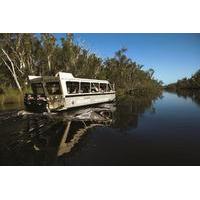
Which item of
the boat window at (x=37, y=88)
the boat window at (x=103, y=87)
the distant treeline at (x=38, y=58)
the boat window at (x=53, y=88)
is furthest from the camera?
the distant treeline at (x=38, y=58)

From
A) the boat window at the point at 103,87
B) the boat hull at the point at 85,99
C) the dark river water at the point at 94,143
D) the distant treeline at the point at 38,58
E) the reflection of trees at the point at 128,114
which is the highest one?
the distant treeline at the point at 38,58

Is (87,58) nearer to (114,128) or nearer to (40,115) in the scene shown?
(40,115)

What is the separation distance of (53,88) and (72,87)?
1.43 meters

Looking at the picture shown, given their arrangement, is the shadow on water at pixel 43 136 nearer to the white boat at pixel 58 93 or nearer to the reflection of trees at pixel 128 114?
the reflection of trees at pixel 128 114

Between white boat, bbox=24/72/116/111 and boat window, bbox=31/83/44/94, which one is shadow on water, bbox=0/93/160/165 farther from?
boat window, bbox=31/83/44/94

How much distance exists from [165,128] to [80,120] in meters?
4.74

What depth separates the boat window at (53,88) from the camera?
1686cm

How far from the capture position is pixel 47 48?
33.8m

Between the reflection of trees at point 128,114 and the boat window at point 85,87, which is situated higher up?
the boat window at point 85,87

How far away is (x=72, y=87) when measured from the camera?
17859mm

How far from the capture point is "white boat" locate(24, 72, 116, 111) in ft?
51.5

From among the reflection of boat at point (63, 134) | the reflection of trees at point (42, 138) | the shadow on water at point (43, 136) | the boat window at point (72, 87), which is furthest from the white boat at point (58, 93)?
the reflection of boat at point (63, 134)

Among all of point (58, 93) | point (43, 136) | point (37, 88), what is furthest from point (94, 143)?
point (37, 88)
